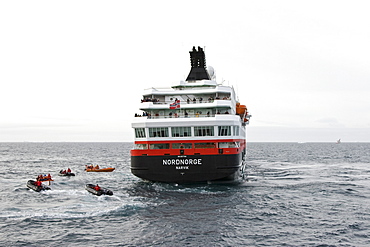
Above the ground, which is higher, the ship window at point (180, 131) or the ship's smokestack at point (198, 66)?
the ship's smokestack at point (198, 66)

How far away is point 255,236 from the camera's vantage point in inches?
1011

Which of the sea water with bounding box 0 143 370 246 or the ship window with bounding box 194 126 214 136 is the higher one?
the ship window with bounding box 194 126 214 136

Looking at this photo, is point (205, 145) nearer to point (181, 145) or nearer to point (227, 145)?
point (227, 145)

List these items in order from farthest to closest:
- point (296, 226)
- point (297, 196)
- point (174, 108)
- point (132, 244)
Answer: point (174, 108) < point (297, 196) < point (296, 226) < point (132, 244)

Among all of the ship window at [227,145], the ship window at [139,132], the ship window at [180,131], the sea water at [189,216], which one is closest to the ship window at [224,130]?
the ship window at [227,145]

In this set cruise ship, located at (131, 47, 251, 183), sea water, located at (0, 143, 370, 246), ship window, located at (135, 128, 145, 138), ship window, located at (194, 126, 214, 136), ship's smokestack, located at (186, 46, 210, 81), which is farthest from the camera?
ship's smokestack, located at (186, 46, 210, 81)

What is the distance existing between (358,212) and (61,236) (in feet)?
83.1

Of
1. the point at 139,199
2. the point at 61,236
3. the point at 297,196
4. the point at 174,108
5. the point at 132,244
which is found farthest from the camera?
the point at 174,108

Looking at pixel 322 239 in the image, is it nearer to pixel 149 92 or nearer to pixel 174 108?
pixel 174 108

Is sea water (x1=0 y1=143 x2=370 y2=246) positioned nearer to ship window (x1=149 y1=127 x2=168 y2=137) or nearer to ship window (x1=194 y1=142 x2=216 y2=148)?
ship window (x1=194 y1=142 x2=216 y2=148)

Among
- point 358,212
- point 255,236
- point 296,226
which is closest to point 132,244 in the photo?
point 255,236

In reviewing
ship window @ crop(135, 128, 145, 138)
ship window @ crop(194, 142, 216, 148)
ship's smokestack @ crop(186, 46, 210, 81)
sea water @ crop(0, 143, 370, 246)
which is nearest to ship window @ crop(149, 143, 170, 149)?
ship window @ crop(135, 128, 145, 138)

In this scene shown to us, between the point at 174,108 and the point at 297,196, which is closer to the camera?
the point at 297,196

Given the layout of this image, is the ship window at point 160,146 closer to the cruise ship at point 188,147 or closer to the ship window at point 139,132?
the cruise ship at point 188,147
